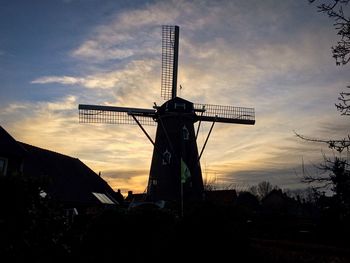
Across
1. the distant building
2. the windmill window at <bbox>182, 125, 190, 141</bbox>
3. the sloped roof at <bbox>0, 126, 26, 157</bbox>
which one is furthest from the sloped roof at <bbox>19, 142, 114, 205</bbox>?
the windmill window at <bbox>182, 125, 190, 141</bbox>

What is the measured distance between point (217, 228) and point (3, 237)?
6888mm

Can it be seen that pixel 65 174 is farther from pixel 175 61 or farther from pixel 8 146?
pixel 175 61

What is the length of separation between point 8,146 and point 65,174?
761cm

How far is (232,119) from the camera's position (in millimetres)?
36031

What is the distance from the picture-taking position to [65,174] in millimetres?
29766

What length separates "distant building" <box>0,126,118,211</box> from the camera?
23.5 meters

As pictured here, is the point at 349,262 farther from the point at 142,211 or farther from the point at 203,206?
the point at 142,211

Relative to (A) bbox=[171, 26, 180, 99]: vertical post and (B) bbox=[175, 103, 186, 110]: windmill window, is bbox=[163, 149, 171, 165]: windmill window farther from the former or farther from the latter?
(A) bbox=[171, 26, 180, 99]: vertical post

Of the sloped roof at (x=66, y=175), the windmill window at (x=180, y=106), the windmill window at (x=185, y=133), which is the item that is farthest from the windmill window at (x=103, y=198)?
the windmill window at (x=180, y=106)

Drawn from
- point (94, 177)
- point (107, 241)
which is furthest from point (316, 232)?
point (107, 241)

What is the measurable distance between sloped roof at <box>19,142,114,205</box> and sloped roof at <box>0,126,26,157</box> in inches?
125

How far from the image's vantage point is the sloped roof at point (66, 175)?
89.7 ft

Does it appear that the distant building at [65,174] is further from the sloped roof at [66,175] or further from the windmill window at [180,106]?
the windmill window at [180,106]

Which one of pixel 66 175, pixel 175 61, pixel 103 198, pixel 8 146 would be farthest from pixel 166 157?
pixel 8 146
